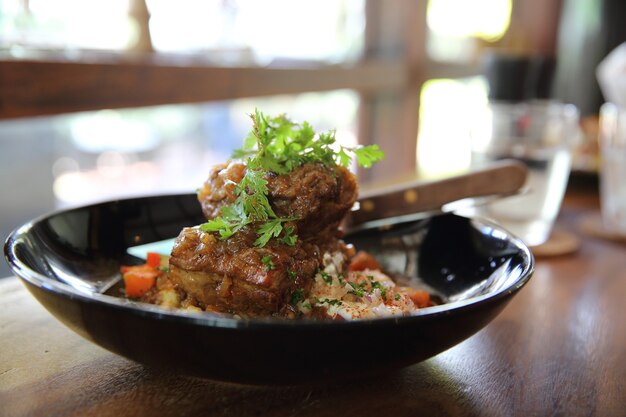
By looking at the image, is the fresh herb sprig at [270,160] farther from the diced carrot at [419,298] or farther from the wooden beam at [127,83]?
the wooden beam at [127,83]

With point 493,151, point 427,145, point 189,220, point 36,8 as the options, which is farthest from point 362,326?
point 427,145

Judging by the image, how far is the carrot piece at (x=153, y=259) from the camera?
1.66 m

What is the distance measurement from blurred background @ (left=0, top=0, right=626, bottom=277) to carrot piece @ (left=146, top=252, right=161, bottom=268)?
0.73m

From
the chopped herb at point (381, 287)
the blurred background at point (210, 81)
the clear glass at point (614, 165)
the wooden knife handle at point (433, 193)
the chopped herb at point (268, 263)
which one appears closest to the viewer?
the chopped herb at point (268, 263)

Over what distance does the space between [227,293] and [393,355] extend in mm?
424

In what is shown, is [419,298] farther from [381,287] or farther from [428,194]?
[428,194]

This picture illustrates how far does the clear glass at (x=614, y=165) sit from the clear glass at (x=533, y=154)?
130mm

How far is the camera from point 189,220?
1891mm

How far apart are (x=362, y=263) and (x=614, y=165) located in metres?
1.46

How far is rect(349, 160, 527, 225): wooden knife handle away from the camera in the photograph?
6.45 feet

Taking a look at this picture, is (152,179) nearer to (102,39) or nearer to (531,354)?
(102,39)

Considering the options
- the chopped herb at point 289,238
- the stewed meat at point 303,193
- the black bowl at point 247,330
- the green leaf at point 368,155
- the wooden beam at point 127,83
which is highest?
the wooden beam at point 127,83

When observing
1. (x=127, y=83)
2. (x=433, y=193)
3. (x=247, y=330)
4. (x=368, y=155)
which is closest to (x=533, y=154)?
(x=433, y=193)

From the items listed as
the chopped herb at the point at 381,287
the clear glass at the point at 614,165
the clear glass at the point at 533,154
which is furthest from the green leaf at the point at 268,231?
the clear glass at the point at 614,165
